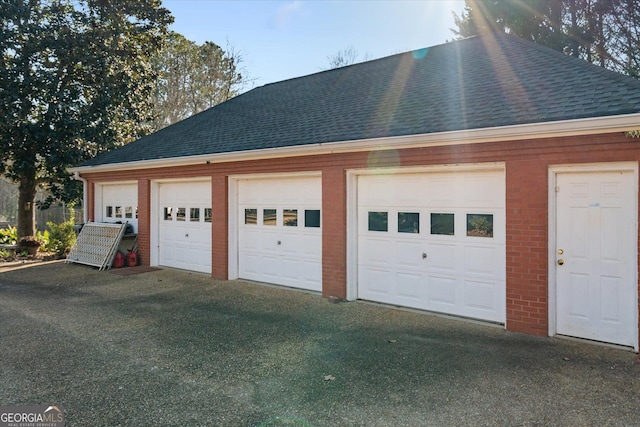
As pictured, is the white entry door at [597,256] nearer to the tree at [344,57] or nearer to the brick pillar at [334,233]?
the brick pillar at [334,233]

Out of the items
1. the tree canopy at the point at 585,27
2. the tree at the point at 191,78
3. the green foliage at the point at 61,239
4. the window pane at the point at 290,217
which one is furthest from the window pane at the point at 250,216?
the tree at the point at 191,78

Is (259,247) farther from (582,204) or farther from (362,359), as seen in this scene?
(582,204)

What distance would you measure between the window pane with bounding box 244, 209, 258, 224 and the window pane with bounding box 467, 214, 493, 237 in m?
4.57

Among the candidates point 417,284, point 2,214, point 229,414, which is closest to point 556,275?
point 417,284

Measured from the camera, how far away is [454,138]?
602 cm

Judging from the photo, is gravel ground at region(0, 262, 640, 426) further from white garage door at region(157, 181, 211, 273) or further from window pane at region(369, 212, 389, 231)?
white garage door at region(157, 181, 211, 273)

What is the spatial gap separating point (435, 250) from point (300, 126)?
3.88 meters

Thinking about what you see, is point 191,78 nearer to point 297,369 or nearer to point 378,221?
point 378,221

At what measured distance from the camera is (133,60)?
48.6 feet

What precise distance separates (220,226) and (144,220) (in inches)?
117

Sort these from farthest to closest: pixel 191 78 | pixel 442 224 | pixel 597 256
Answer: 1. pixel 191 78
2. pixel 442 224
3. pixel 597 256

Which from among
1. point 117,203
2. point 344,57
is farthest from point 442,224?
point 344,57

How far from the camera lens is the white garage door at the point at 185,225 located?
10.0 metres

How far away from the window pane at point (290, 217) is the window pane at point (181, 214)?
320 centimetres
